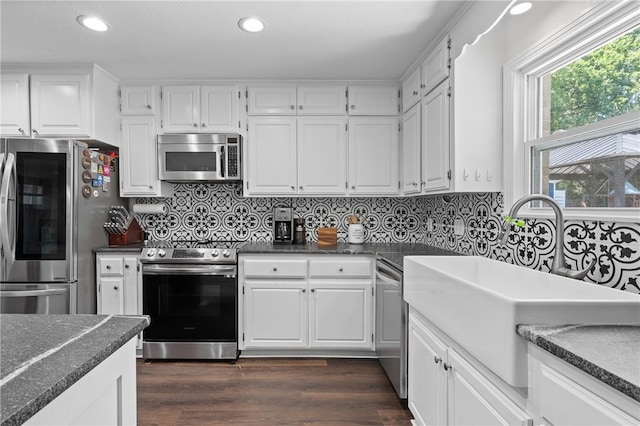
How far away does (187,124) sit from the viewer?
310cm

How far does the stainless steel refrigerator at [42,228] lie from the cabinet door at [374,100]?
2205 millimetres

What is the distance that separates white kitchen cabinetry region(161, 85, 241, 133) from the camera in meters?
3.09

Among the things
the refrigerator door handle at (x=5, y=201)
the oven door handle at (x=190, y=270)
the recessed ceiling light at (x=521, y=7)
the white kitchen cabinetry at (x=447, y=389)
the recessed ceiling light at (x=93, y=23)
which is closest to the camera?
the white kitchen cabinetry at (x=447, y=389)

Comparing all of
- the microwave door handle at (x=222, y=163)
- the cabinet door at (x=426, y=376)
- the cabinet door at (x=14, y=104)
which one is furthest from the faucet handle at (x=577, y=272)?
the cabinet door at (x=14, y=104)

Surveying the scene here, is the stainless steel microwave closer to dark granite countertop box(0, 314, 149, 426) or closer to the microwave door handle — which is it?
the microwave door handle

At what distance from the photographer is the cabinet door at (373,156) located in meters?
3.11

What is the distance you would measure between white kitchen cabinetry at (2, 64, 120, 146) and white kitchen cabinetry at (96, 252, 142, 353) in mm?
1005

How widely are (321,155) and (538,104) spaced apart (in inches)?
65.9

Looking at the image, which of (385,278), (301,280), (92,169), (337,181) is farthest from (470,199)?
(92,169)

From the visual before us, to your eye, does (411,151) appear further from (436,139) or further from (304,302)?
(304,302)

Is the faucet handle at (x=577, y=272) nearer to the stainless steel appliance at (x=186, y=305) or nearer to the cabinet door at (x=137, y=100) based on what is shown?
the stainless steel appliance at (x=186, y=305)

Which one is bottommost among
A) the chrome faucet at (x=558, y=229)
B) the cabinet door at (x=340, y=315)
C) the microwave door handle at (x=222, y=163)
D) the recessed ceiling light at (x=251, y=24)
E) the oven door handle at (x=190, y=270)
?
the cabinet door at (x=340, y=315)

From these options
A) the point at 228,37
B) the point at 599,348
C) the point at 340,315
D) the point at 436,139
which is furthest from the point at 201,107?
the point at 599,348

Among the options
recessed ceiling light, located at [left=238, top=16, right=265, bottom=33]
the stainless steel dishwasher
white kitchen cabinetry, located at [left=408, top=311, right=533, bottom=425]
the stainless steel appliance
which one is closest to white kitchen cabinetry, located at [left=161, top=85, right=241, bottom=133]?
recessed ceiling light, located at [left=238, top=16, right=265, bottom=33]
